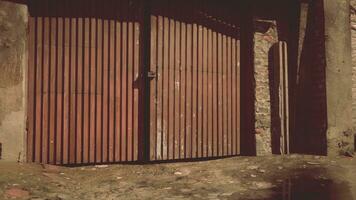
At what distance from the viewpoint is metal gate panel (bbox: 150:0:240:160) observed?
5711mm

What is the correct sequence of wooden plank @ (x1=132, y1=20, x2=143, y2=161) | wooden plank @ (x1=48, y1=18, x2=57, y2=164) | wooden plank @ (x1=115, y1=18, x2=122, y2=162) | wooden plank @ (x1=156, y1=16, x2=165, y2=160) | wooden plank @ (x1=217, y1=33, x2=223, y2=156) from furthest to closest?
wooden plank @ (x1=217, y1=33, x2=223, y2=156), wooden plank @ (x1=156, y1=16, x2=165, y2=160), wooden plank @ (x1=132, y1=20, x2=143, y2=161), wooden plank @ (x1=115, y1=18, x2=122, y2=162), wooden plank @ (x1=48, y1=18, x2=57, y2=164)

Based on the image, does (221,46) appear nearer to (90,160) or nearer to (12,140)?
(90,160)

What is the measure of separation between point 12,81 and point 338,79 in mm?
5393

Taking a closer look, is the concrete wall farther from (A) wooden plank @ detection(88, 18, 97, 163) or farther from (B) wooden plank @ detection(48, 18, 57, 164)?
(A) wooden plank @ detection(88, 18, 97, 163)

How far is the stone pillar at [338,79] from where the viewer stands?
21.0 ft

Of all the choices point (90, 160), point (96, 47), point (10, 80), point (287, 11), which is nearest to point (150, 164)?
point (90, 160)

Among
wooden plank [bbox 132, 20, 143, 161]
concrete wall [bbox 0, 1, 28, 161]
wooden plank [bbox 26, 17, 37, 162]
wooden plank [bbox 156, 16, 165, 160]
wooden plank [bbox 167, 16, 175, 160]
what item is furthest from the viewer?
wooden plank [bbox 167, 16, 175, 160]

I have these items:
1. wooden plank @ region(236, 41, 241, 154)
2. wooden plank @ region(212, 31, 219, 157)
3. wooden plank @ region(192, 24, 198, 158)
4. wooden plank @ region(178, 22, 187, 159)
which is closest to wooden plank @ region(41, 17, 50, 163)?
wooden plank @ region(178, 22, 187, 159)

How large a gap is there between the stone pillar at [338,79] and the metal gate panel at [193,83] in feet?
5.39

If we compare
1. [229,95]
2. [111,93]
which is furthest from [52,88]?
[229,95]

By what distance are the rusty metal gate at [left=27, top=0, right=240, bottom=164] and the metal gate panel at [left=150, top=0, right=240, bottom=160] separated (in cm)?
2

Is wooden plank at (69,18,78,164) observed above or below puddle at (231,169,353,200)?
above

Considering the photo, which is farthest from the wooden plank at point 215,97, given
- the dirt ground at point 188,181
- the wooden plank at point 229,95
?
the dirt ground at point 188,181

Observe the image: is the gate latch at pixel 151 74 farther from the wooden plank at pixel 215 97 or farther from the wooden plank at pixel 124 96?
the wooden plank at pixel 215 97
